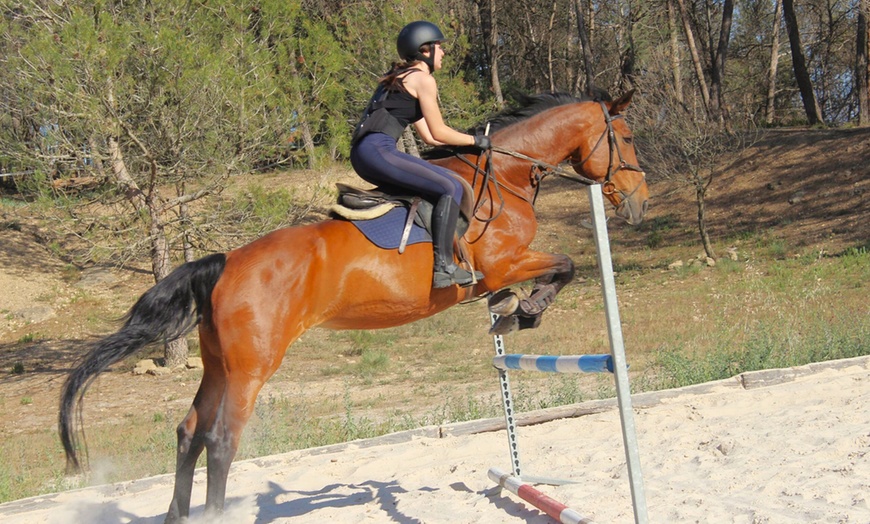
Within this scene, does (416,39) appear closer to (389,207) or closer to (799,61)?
(389,207)

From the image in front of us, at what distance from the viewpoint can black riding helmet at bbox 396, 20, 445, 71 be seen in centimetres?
557

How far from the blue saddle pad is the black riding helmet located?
3.44ft

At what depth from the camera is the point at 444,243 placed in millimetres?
5449

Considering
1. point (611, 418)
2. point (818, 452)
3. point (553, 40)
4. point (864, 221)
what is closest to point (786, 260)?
point (864, 221)

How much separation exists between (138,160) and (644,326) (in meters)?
10.7

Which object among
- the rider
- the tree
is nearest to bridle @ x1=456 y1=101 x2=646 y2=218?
the rider

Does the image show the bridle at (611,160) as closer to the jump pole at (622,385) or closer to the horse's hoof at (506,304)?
the horse's hoof at (506,304)

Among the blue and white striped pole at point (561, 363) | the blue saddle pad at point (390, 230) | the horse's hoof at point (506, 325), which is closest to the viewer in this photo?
the blue and white striped pole at point (561, 363)

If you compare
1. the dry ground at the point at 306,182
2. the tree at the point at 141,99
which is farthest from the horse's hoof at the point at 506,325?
the tree at the point at 141,99

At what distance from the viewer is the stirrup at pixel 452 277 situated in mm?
5418

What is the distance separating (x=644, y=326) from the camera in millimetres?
16719

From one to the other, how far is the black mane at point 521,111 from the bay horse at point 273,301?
346 millimetres

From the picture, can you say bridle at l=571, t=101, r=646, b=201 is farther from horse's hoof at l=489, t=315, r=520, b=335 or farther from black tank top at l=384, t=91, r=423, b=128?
black tank top at l=384, t=91, r=423, b=128

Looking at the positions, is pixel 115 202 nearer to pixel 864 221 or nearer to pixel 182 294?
pixel 182 294
